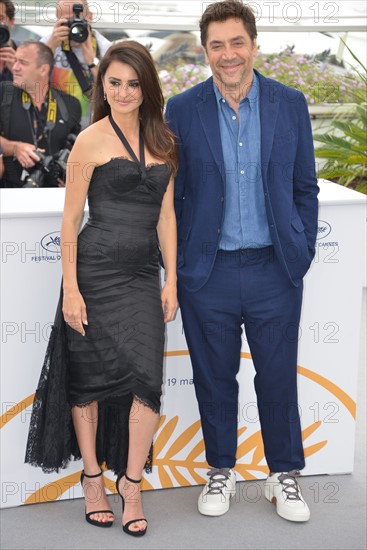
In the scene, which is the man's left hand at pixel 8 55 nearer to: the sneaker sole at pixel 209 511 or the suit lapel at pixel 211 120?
the suit lapel at pixel 211 120

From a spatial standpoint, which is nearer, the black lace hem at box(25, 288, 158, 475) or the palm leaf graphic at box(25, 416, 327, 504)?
the black lace hem at box(25, 288, 158, 475)

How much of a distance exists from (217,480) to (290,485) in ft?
0.83

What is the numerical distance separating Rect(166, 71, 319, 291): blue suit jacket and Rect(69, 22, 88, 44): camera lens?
172 centimetres

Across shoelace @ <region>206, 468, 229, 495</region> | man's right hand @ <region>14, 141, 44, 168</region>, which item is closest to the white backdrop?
shoelace @ <region>206, 468, 229, 495</region>

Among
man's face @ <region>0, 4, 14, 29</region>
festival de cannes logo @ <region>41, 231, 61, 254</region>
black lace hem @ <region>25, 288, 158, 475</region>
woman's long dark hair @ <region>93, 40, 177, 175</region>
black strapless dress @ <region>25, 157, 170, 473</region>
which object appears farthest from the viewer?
man's face @ <region>0, 4, 14, 29</region>

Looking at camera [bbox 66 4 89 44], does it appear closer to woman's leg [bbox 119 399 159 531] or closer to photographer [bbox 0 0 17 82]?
photographer [bbox 0 0 17 82]

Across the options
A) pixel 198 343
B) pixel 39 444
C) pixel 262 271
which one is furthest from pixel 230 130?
pixel 39 444

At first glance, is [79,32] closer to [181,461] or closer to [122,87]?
[122,87]

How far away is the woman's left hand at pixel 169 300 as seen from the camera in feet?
9.36

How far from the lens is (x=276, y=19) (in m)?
7.22

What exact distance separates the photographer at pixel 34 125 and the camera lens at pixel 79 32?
0.21 m

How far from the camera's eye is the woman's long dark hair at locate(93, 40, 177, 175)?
8.49 feet

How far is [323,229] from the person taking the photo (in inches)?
122

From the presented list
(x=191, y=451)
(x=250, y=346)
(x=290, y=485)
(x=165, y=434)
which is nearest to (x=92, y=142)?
(x=250, y=346)
